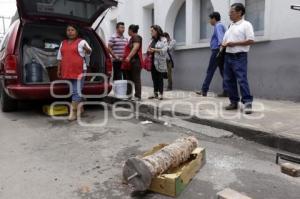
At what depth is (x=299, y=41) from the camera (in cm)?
655

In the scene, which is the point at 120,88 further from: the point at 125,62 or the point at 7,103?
the point at 7,103

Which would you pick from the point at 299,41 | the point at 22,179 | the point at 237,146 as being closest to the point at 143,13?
the point at 299,41

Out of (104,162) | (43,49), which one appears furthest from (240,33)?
(43,49)

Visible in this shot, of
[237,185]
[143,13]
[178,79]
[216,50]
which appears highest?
[143,13]

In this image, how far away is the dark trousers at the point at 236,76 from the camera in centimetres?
561

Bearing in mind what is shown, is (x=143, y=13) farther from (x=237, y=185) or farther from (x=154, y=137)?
(x=237, y=185)

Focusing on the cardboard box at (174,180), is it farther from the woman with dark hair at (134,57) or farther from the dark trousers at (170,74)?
the dark trousers at (170,74)

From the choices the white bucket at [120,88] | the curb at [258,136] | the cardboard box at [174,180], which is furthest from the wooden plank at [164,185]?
the white bucket at [120,88]

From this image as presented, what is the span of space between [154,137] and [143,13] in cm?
793

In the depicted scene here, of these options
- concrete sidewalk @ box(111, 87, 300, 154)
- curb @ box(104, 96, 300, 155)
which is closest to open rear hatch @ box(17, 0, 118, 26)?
concrete sidewalk @ box(111, 87, 300, 154)

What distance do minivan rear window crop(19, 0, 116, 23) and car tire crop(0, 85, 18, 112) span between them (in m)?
1.65

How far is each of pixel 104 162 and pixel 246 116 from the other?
2.60 m

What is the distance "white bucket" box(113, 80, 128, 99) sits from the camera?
785cm

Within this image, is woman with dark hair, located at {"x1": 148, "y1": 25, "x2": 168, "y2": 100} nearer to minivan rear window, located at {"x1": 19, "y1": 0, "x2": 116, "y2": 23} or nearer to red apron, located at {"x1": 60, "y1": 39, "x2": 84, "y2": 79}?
minivan rear window, located at {"x1": 19, "y1": 0, "x2": 116, "y2": 23}
